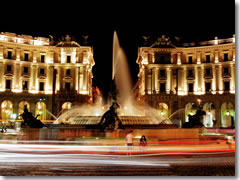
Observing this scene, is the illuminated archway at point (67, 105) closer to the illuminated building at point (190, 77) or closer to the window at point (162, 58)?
the illuminated building at point (190, 77)

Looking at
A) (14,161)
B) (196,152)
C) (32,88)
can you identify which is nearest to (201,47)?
(32,88)

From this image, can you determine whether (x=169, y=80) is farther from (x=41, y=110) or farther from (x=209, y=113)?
(x=41, y=110)

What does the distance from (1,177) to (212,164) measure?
749 cm

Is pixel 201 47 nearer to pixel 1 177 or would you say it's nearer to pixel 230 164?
pixel 230 164

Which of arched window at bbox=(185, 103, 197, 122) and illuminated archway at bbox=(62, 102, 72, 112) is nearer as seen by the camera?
illuminated archway at bbox=(62, 102, 72, 112)

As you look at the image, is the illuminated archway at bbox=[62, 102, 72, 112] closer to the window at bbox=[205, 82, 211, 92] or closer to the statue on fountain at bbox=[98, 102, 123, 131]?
the window at bbox=[205, 82, 211, 92]

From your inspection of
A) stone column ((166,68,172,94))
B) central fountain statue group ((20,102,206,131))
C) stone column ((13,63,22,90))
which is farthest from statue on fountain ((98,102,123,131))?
stone column ((166,68,172,94))

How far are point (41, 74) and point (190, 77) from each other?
2906 centimetres

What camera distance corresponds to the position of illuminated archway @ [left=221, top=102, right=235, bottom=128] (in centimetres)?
5672

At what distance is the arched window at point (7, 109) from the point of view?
183ft

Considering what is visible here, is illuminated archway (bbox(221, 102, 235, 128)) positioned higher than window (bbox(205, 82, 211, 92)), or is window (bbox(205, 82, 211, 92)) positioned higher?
window (bbox(205, 82, 211, 92))

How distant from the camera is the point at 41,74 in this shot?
195 feet

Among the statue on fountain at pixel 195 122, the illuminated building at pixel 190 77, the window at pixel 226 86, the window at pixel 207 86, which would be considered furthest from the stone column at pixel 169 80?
the statue on fountain at pixel 195 122

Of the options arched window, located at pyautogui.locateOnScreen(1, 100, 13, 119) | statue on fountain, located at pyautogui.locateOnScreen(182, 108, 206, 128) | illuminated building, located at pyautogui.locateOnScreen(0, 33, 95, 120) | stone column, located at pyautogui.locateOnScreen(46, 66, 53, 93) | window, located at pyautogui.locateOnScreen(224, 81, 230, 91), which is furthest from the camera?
stone column, located at pyautogui.locateOnScreen(46, 66, 53, 93)
